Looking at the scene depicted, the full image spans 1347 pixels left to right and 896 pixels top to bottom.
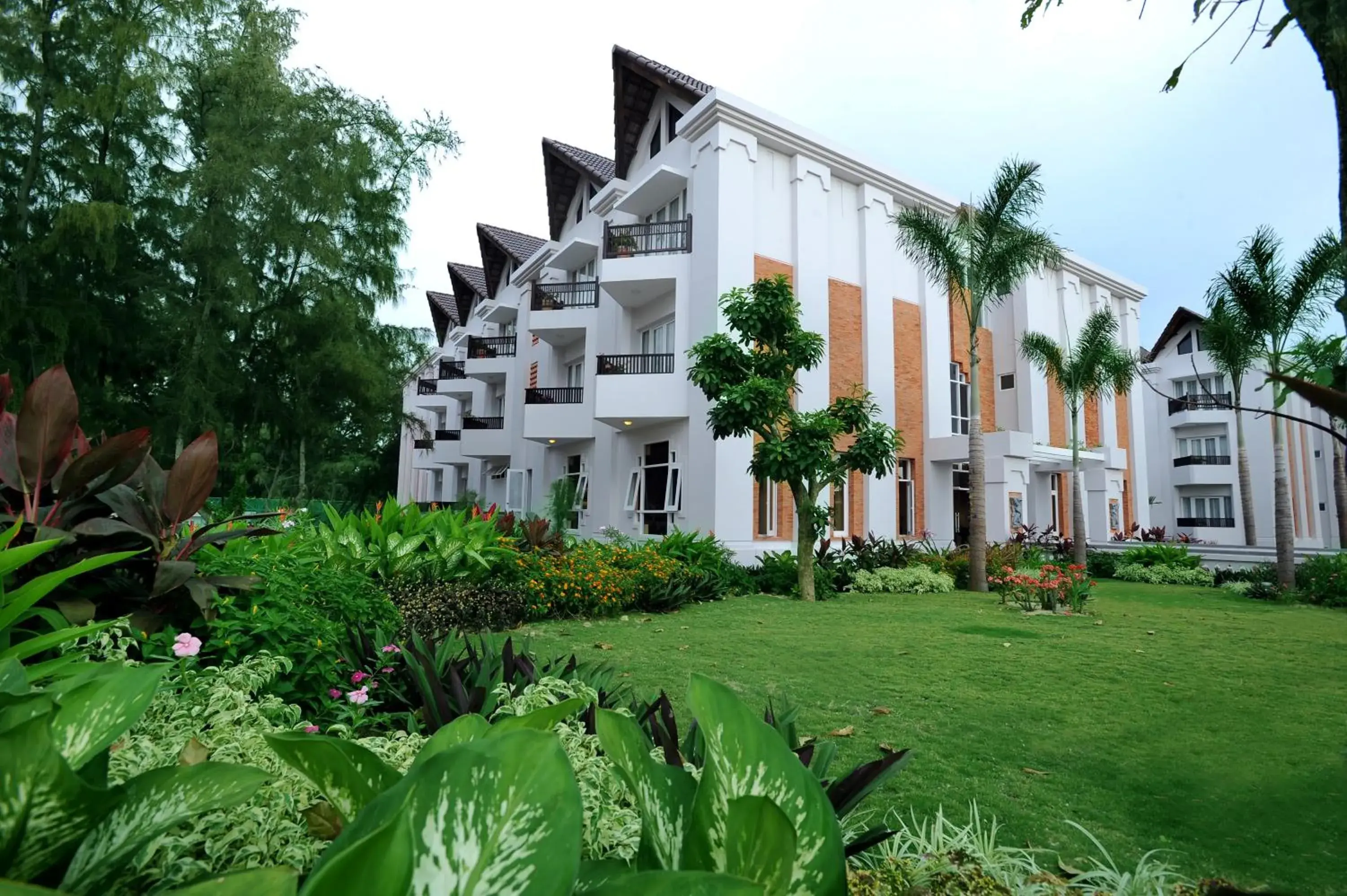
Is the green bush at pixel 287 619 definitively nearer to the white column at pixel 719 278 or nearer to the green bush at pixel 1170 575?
the white column at pixel 719 278

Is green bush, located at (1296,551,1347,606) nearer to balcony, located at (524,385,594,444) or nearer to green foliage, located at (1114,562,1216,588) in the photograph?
green foliage, located at (1114,562,1216,588)

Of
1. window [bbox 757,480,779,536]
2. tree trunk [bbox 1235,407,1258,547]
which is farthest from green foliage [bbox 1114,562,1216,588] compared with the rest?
window [bbox 757,480,779,536]

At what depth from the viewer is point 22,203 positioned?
13281 mm

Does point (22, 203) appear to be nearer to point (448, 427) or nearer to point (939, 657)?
point (939, 657)

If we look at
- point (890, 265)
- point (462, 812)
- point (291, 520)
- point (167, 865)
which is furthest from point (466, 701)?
point (890, 265)

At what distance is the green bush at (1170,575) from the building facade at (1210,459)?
15691 mm

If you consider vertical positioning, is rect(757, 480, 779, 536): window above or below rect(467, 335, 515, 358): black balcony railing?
below

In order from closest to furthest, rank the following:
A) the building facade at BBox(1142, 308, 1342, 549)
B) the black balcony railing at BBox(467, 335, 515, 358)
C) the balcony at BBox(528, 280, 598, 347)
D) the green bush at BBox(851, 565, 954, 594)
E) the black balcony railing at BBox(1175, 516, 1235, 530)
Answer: the green bush at BBox(851, 565, 954, 594) → the balcony at BBox(528, 280, 598, 347) → the black balcony railing at BBox(467, 335, 515, 358) → the building facade at BBox(1142, 308, 1342, 549) → the black balcony railing at BBox(1175, 516, 1235, 530)

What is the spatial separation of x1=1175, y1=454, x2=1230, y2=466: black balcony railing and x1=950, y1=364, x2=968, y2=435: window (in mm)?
19589

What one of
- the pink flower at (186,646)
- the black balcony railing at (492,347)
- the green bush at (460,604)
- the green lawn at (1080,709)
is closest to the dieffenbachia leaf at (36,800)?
the green lawn at (1080,709)

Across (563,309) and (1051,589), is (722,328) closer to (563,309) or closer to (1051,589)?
(563,309)

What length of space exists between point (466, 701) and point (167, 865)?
175 centimetres

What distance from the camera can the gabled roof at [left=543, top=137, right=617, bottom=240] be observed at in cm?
2214

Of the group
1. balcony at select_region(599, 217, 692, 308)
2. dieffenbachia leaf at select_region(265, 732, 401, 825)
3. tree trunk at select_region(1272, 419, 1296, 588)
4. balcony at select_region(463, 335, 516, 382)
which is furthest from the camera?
balcony at select_region(463, 335, 516, 382)
